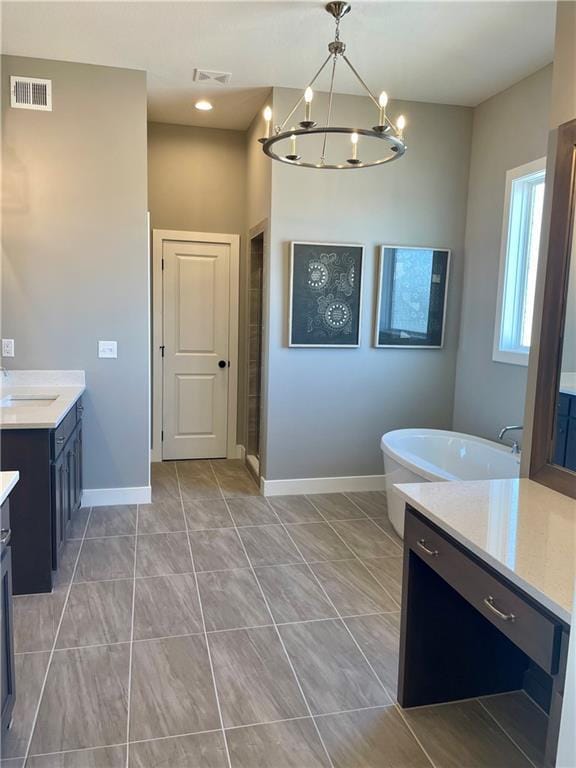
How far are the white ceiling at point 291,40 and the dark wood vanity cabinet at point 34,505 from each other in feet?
7.81

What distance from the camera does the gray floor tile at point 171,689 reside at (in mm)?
2043

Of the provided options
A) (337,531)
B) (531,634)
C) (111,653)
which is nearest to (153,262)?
(337,531)

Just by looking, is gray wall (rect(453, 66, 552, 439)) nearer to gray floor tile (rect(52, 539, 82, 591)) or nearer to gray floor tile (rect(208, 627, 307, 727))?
gray floor tile (rect(208, 627, 307, 727))

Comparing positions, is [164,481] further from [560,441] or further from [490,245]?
[560,441]

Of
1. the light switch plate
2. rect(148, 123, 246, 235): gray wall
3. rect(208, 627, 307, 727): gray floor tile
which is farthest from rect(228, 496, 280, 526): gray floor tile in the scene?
rect(148, 123, 246, 235): gray wall

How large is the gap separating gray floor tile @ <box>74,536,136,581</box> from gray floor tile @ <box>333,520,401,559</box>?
1414 millimetres

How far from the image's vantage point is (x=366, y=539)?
373 centimetres

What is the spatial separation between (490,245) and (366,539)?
96.0 inches

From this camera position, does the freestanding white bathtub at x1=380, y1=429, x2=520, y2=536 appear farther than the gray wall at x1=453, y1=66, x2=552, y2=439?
No

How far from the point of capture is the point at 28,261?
3.84 m

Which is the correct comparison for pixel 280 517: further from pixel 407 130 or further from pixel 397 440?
pixel 407 130

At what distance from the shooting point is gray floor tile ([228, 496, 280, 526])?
13.2 feet

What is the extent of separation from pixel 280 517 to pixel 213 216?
118 inches

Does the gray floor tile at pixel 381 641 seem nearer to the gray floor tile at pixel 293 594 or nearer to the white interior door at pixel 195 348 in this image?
the gray floor tile at pixel 293 594
